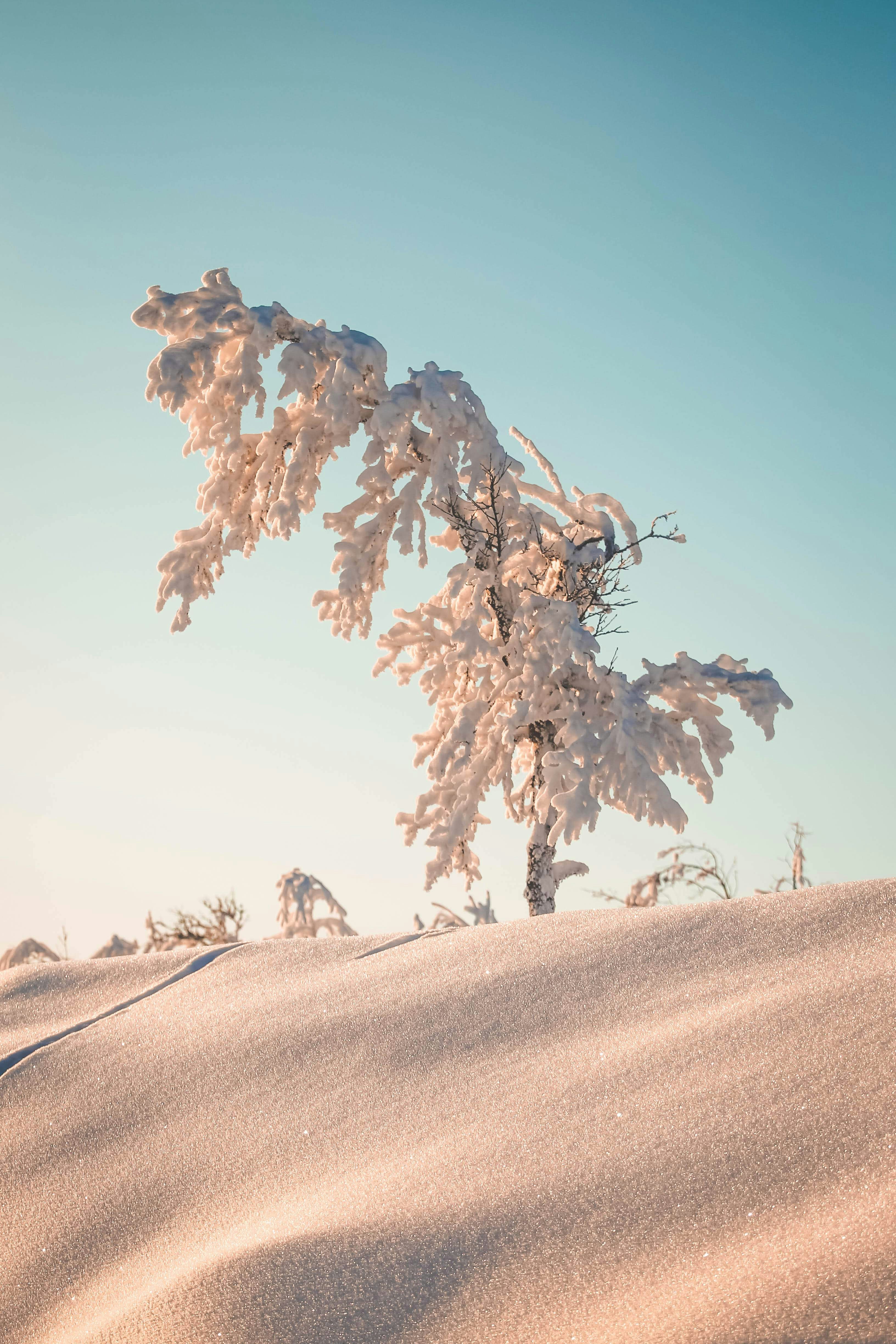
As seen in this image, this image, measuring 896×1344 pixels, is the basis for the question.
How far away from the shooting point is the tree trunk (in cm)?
838

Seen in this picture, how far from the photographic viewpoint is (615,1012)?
330 cm

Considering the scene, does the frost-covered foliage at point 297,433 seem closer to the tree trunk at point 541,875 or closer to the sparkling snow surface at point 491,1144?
the tree trunk at point 541,875

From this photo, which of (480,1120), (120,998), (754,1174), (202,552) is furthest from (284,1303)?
(202,552)

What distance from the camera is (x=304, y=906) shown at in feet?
57.3

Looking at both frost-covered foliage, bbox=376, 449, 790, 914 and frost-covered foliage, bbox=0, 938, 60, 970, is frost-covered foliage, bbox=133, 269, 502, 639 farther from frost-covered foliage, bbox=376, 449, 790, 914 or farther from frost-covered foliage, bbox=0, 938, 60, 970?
frost-covered foliage, bbox=0, 938, 60, 970

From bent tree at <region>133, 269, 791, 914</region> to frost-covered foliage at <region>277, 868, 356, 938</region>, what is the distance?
9.38 metres

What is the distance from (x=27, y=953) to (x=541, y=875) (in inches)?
348

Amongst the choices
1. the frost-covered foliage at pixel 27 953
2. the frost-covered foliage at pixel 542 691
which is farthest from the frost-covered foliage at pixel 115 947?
the frost-covered foliage at pixel 542 691

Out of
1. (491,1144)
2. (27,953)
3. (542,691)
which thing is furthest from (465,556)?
(27,953)

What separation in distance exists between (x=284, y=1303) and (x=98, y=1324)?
60 centimetres

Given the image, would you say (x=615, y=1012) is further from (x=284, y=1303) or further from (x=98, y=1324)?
(x=98, y=1324)

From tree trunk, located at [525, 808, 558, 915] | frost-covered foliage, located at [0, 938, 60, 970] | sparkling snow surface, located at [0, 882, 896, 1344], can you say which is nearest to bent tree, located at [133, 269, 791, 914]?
tree trunk, located at [525, 808, 558, 915]

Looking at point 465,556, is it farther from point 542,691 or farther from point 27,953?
point 27,953

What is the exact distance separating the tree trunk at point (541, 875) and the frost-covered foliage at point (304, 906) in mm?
9648
